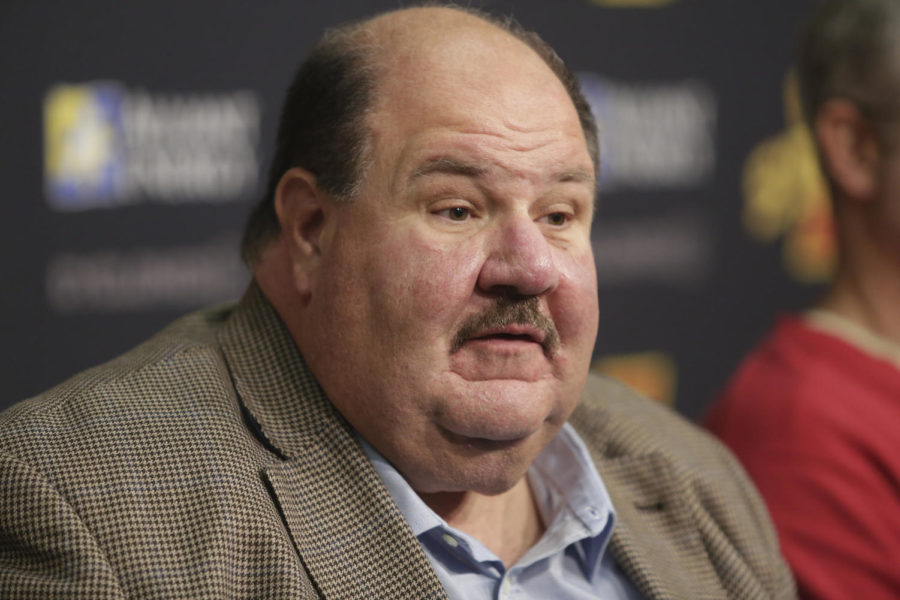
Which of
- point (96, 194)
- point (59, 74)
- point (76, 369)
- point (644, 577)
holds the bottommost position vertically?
point (76, 369)

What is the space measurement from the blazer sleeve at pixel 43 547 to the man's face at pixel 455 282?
367 millimetres

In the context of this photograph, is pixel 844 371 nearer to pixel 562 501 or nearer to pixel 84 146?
pixel 562 501

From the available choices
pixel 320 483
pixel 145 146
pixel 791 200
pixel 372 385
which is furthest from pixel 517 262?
pixel 791 200

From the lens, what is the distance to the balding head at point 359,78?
1.33m

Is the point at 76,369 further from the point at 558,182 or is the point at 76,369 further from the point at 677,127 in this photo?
the point at 677,127

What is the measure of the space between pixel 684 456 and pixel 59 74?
145 cm

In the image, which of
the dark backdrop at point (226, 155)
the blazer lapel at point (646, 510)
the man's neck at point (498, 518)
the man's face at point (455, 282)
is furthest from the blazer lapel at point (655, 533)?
the dark backdrop at point (226, 155)

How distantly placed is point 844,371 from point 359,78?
1.13m

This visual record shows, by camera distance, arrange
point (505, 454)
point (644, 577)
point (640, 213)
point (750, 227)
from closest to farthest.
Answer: point (505, 454) → point (644, 577) → point (640, 213) → point (750, 227)

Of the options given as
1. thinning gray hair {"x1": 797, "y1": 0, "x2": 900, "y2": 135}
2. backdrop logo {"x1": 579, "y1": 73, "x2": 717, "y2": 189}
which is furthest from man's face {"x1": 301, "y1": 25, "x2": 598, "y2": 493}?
backdrop logo {"x1": 579, "y1": 73, "x2": 717, "y2": 189}

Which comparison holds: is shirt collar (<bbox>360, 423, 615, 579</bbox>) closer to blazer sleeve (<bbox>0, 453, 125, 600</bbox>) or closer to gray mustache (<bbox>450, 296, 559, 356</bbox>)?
gray mustache (<bbox>450, 296, 559, 356</bbox>)

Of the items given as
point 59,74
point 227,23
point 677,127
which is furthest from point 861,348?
point 59,74

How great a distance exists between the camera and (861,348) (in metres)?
1.97

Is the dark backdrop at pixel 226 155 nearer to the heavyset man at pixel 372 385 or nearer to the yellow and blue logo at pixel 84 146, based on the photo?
the yellow and blue logo at pixel 84 146
